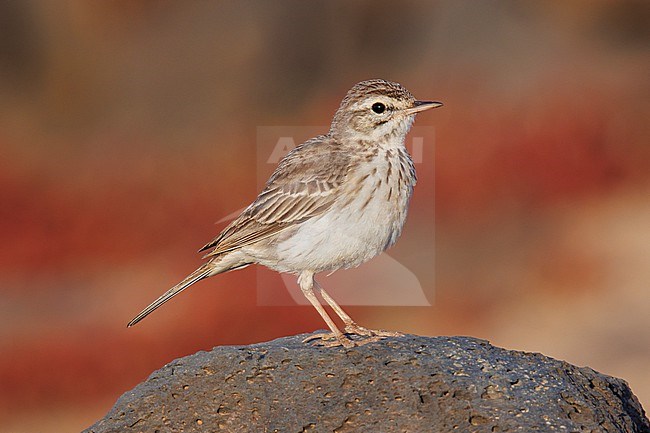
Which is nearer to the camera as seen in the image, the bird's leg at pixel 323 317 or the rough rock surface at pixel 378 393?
the rough rock surface at pixel 378 393

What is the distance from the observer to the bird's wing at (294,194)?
909 centimetres

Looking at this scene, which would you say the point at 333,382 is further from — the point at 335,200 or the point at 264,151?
the point at 264,151

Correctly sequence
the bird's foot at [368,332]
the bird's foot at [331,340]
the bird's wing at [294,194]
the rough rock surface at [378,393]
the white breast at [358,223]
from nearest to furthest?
the rough rock surface at [378,393] < the bird's foot at [331,340] < the white breast at [358,223] < the bird's foot at [368,332] < the bird's wing at [294,194]

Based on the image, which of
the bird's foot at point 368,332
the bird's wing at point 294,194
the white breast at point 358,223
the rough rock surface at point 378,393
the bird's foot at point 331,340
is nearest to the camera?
the rough rock surface at point 378,393

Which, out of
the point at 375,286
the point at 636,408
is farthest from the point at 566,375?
the point at 375,286

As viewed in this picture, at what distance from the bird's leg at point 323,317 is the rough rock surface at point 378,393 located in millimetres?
194

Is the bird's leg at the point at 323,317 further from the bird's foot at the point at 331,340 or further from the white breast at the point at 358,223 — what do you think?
the white breast at the point at 358,223

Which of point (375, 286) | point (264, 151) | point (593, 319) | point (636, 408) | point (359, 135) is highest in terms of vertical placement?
point (359, 135)

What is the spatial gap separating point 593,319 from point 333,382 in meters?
12.1

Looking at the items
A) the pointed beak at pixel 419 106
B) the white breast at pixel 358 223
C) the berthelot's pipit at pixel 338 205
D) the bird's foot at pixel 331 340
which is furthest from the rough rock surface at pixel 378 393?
the pointed beak at pixel 419 106

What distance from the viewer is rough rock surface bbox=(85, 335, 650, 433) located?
7.59m

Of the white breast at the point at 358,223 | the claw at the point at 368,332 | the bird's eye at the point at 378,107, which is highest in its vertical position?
the bird's eye at the point at 378,107

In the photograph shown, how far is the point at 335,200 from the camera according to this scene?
8969 millimetres

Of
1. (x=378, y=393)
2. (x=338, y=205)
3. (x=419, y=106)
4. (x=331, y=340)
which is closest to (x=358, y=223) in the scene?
(x=338, y=205)
